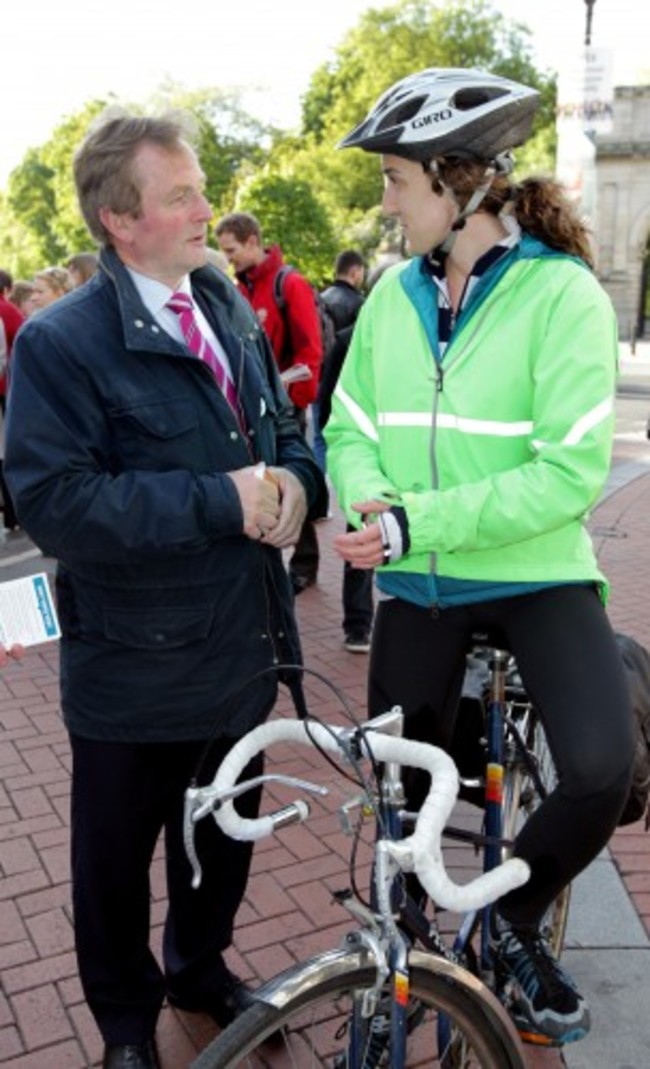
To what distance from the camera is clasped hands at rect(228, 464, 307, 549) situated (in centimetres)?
213

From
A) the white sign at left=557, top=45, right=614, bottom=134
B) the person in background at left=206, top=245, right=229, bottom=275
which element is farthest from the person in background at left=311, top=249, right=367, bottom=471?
the white sign at left=557, top=45, right=614, bottom=134

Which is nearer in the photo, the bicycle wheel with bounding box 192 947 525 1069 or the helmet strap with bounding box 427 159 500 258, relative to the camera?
the bicycle wheel with bounding box 192 947 525 1069

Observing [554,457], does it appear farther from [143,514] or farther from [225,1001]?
[225,1001]

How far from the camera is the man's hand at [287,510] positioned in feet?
7.29

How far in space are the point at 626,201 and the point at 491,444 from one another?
3954 centimetres

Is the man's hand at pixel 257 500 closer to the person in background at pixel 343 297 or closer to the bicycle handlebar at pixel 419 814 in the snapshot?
the bicycle handlebar at pixel 419 814

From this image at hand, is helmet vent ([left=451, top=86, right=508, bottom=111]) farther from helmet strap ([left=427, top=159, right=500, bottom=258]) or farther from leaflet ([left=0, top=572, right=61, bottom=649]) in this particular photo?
leaflet ([left=0, top=572, right=61, bottom=649])

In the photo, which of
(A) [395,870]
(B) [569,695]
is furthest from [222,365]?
(A) [395,870]

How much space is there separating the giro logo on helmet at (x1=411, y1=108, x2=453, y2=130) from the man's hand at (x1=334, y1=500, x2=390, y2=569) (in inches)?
29.6

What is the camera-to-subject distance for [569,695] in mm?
2080

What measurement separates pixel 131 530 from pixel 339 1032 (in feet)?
3.22

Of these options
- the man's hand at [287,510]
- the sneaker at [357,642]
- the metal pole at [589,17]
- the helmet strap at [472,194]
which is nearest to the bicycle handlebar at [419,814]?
the man's hand at [287,510]

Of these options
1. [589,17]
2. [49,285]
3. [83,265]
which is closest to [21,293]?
[49,285]

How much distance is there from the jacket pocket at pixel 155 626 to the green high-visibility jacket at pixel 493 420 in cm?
39
